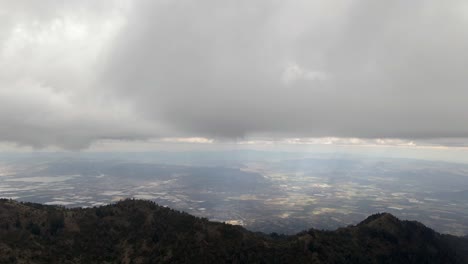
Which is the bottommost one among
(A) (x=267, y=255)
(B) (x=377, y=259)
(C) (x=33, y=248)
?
(B) (x=377, y=259)

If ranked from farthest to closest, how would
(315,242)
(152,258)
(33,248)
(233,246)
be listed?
(315,242)
(233,246)
(152,258)
(33,248)

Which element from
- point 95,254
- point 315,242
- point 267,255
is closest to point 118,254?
point 95,254

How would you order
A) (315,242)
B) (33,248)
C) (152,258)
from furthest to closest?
(315,242) → (152,258) → (33,248)

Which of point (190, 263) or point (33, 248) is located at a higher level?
point (33, 248)

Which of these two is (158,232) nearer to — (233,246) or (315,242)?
(233,246)

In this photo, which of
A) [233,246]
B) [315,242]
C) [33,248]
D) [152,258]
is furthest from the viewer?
[315,242]

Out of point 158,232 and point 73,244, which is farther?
point 158,232

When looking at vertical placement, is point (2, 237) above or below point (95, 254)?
above

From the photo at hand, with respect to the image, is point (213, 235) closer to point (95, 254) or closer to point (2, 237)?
point (95, 254)

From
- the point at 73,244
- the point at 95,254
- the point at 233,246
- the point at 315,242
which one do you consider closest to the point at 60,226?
A: the point at 73,244
